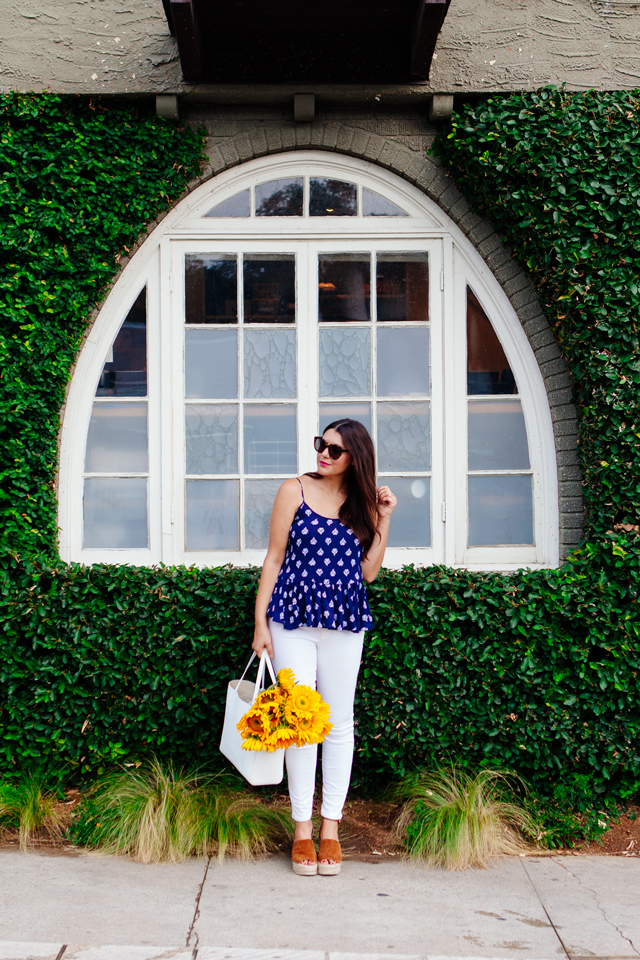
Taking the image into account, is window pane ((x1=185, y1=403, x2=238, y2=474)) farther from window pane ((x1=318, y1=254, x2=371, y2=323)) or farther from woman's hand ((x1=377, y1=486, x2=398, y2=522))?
woman's hand ((x1=377, y1=486, x2=398, y2=522))

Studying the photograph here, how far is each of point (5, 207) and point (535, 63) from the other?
3086mm

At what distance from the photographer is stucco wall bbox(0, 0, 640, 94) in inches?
161

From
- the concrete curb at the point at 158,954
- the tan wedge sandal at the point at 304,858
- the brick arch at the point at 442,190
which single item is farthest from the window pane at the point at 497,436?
the concrete curb at the point at 158,954

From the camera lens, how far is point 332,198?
13.9 feet

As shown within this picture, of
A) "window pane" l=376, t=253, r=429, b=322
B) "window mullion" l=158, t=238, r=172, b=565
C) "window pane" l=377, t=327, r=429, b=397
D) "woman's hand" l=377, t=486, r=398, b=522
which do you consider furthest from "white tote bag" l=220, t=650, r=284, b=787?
"window pane" l=376, t=253, r=429, b=322

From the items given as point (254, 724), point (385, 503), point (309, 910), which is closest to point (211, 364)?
point (385, 503)

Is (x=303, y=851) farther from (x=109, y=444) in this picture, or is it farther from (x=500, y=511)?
(x=109, y=444)

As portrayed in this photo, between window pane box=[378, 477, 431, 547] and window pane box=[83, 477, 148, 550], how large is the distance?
141 centimetres

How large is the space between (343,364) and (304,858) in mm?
2564

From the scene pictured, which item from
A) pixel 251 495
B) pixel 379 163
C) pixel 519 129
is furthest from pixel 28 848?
pixel 519 129

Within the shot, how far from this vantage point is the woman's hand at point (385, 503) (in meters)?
3.23

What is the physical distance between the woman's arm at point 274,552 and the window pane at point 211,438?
3.59 ft

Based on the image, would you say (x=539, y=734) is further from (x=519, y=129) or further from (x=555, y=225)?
(x=519, y=129)

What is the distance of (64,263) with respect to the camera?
3.91 metres
